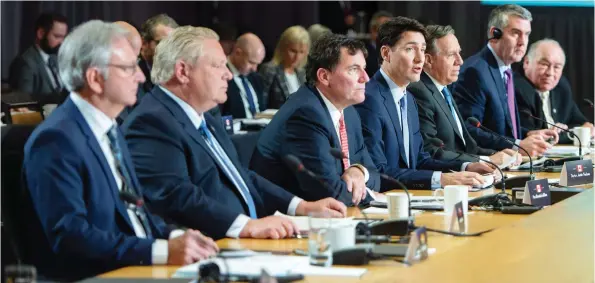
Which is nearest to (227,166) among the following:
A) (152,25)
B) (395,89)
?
(395,89)

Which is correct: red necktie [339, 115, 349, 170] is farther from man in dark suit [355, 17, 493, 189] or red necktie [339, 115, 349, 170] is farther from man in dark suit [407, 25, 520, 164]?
man in dark suit [407, 25, 520, 164]

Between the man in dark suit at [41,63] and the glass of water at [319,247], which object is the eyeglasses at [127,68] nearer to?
the glass of water at [319,247]

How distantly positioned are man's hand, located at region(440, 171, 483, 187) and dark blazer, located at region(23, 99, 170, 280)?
6.12 ft

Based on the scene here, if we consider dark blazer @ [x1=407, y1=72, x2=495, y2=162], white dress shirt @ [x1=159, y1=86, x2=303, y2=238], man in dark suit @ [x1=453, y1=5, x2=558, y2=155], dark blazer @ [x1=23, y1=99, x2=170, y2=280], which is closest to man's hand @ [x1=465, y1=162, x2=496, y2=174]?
dark blazer @ [x1=407, y1=72, x2=495, y2=162]

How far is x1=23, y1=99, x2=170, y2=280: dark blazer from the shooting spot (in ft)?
9.39

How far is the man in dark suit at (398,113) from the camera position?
15.7 ft

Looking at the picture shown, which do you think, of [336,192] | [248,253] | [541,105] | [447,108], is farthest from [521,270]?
[541,105]

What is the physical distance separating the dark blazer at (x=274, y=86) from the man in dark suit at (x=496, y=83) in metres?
2.78

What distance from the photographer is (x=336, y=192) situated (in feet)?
13.2

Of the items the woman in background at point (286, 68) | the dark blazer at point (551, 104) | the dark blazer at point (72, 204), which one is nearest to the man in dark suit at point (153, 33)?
the dark blazer at point (551, 104)

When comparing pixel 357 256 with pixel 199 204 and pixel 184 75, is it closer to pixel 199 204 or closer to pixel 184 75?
pixel 199 204

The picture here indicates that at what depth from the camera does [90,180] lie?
9.70 feet

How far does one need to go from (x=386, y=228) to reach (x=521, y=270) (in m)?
0.41

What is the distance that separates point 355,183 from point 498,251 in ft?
3.39
